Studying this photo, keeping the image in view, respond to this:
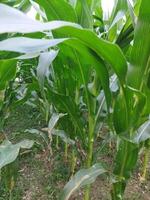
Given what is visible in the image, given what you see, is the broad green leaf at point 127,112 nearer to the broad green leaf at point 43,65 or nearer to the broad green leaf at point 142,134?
the broad green leaf at point 142,134

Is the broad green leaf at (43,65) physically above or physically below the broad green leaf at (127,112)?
above

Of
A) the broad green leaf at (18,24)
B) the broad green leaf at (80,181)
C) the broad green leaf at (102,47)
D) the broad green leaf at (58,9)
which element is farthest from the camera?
the broad green leaf at (80,181)

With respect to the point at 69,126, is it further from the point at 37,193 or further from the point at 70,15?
the point at 70,15

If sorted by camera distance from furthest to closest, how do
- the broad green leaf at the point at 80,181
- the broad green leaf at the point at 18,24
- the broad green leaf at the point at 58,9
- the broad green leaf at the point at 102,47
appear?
the broad green leaf at the point at 80,181 → the broad green leaf at the point at 58,9 → the broad green leaf at the point at 102,47 → the broad green leaf at the point at 18,24

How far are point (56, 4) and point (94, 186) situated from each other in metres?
0.90

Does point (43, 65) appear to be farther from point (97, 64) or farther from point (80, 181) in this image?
point (80, 181)

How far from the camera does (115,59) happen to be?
61cm

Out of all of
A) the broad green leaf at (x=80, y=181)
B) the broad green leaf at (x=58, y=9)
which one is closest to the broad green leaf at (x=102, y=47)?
the broad green leaf at (x=58, y=9)

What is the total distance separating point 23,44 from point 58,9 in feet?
0.75

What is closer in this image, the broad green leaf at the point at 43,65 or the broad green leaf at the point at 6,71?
the broad green leaf at the point at 43,65

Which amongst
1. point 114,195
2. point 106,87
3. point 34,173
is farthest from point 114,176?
point 34,173

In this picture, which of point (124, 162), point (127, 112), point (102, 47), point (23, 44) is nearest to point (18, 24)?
point (23, 44)

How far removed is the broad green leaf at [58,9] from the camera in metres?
0.62

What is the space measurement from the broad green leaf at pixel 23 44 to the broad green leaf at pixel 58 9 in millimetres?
163
